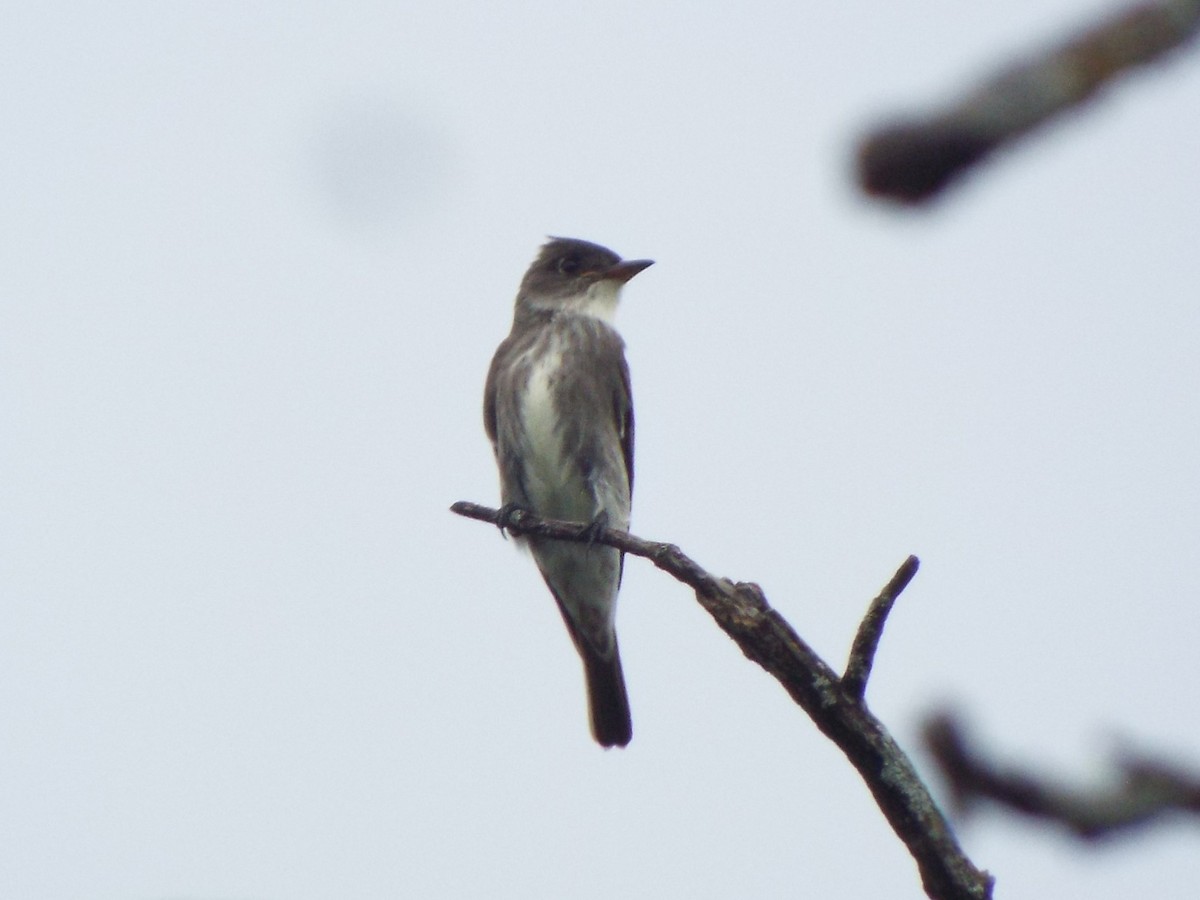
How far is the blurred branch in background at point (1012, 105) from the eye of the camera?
689 mm

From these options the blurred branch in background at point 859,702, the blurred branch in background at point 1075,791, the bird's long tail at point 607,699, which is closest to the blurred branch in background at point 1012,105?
the blurred branch in background at point 1075,791

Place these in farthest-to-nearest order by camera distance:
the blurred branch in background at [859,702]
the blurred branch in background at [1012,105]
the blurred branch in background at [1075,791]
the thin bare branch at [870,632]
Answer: the thin bare branch at [870,632]
the blurred branch in background at [859,702]
the blurred branch in background at [1075,791]
the blurred branch in background at [1012,105]

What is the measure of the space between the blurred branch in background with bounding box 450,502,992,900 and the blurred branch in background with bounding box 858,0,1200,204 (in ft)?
8.29

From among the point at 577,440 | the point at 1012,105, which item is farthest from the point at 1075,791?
the point at 577,440

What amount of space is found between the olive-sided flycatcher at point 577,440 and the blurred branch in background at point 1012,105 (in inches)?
283

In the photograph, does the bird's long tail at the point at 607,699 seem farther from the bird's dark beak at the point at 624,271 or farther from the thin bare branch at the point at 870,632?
the thin bare branch at the point at 870,632

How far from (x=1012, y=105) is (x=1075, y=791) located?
608 mm

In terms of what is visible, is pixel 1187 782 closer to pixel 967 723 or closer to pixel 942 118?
pixel 967 723

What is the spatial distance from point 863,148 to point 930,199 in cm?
5

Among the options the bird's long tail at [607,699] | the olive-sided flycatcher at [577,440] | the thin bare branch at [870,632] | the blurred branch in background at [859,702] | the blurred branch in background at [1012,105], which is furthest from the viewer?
the bird's long tail at [607,699]

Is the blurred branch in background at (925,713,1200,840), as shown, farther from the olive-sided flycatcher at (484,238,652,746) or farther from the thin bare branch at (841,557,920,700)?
the olive-sided flycatcher at (484,238,652,746)

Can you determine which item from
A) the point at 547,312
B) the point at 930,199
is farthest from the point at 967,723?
the point at 547,312

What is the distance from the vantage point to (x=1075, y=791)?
1.06 meters

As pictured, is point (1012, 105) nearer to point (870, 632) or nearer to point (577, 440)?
point (870, 632)
